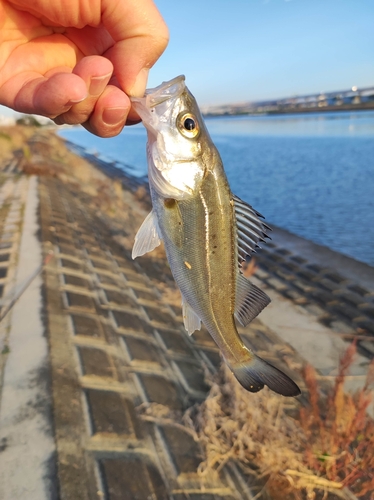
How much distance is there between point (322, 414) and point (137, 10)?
6058 millimetres

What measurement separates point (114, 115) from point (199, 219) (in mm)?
967

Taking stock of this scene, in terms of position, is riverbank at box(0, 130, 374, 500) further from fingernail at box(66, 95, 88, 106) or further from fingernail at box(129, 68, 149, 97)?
fingernail at box(129, 68, 149, 97)

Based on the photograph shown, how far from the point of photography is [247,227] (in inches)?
95.9

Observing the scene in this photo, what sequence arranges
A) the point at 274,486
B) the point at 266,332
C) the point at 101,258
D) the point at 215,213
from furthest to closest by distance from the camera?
the point at 101,258, the point at 266,332, the point at 274,486, the point at 215,213

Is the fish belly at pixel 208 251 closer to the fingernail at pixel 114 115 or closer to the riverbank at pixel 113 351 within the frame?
the fingernail at pixel 114 115

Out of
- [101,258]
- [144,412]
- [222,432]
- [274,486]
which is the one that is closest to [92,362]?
[144,412]

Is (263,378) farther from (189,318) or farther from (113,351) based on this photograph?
(113,351)

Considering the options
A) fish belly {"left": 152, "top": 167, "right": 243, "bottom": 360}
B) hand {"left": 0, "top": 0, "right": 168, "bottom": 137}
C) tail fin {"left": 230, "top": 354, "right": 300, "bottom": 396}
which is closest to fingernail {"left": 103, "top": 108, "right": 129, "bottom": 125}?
hand {"left": 0, "top": 0, "right": 168, "bottom": 137}

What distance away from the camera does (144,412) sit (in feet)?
16.5

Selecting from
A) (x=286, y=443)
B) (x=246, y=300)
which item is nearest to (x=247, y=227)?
(x=246, y=300)

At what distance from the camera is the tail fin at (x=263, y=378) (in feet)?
7.08

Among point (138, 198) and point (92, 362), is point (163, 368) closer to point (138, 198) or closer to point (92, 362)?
point (92, 362)

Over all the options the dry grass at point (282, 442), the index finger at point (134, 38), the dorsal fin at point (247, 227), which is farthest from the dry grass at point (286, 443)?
the index finger at point (134, 38)

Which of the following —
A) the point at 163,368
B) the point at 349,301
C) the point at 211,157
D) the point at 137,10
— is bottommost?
the point at 349,301
